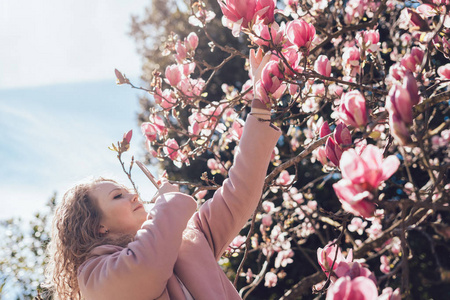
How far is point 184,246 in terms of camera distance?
58.4 inches

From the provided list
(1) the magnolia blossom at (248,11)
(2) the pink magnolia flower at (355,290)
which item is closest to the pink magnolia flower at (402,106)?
(2) the pink magnolia flower at (355,290)

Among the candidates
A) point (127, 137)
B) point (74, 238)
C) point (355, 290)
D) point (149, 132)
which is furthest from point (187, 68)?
point (355, 290)

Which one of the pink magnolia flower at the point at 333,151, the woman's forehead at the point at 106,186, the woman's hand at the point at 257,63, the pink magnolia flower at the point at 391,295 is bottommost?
the pink magnolia flower at the point at 391,295

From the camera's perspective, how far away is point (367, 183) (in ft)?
2.65

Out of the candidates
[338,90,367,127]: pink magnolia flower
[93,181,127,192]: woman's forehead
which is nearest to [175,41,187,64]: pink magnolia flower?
[93,181,127,192]: woman's forehead

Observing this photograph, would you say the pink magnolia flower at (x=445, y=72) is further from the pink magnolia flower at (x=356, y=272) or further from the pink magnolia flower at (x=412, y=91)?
the pink magnolia flower at (x=356, y=272)

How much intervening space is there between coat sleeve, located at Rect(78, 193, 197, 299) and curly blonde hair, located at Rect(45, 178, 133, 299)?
0.18 m

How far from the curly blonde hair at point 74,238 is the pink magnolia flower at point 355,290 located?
38.0 inches

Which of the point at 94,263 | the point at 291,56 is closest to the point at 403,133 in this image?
the point at 291,56

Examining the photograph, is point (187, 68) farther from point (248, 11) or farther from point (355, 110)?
point (355, 110)

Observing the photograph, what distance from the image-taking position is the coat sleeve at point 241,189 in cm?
136

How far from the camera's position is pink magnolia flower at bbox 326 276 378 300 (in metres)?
0.74

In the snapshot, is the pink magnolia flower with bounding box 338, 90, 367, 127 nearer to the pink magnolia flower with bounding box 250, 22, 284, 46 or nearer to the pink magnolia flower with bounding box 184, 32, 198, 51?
the pink magnolia flower with bounding box 250, 22, 284, 46

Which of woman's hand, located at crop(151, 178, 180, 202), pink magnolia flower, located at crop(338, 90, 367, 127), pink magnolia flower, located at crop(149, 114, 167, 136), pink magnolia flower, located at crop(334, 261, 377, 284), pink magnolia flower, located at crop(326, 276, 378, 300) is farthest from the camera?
pink magnolia flower, located at crop(149, 114, 167, 136)
